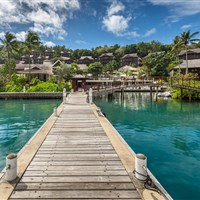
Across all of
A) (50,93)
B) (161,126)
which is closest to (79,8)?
(50,93)

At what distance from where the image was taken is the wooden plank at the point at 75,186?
15.9 ft

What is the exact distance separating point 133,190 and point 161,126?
14.4m

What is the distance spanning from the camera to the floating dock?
15.2 feet

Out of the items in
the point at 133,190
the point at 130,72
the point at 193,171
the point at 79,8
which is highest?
the point at 79,8

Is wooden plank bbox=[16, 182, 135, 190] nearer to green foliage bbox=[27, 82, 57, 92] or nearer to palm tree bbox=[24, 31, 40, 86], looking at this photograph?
green foliage bbox=[27, 82, 57, 92]

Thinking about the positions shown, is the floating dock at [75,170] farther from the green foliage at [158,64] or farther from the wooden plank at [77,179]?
the green foliage at [158,64]

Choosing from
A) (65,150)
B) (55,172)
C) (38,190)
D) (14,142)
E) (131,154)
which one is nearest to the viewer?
(38,190)

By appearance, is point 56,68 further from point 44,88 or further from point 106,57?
point 106,57

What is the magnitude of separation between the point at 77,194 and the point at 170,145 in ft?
32.3

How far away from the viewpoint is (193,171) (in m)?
9.27

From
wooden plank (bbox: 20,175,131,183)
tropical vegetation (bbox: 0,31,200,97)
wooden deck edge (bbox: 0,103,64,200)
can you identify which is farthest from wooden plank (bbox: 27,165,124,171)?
tropical vegetation (bbox: 0,31,200,97)

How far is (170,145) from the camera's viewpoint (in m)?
13.1

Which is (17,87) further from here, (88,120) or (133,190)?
(133,190)

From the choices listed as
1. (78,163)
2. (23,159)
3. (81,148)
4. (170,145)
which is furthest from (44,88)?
(78,163)
